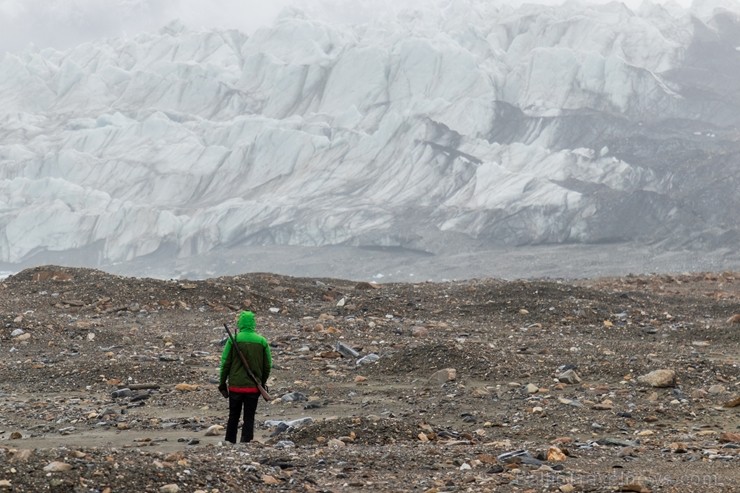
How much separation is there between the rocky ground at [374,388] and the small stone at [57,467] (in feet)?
0.04

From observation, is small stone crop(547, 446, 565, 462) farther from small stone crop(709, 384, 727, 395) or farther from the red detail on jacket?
small stone crop(709, 384, 727, 395)

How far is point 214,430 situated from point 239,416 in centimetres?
109

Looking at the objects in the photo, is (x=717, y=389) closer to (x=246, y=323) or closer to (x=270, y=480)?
(x=246, y=323)

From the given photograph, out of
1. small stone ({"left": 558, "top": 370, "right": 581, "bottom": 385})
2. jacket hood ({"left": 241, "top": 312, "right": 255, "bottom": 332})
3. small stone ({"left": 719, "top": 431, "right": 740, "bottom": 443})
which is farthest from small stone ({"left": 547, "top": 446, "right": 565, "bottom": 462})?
small stone ({"left": 558, "top": 370, "right": 581, "bottom": 385})

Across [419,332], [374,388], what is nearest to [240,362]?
[374,388]

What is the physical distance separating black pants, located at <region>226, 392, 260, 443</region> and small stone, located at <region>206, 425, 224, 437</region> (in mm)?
945

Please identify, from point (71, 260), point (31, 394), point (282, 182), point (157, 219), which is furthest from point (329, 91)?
point (31, 394)

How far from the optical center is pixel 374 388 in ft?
40.8

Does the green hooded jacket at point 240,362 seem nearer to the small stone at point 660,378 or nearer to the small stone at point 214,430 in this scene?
the small stone at point 214,430

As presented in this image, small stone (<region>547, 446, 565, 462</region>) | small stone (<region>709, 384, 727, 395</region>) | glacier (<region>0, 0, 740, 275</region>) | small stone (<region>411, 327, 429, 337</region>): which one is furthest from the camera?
glacier (<region>0, 0, 740, 275</region>)

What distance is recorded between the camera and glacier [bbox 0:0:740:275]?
83.1 m

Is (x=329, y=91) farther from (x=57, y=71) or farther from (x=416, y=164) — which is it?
(x=57, y=71)

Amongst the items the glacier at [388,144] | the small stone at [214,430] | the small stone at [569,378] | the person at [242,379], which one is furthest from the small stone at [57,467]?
the glacier at [388,144]

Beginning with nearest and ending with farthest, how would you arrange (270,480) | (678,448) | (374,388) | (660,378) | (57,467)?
(57,467) → (270,480) → (678,448) → (660,378) → (374,388)
